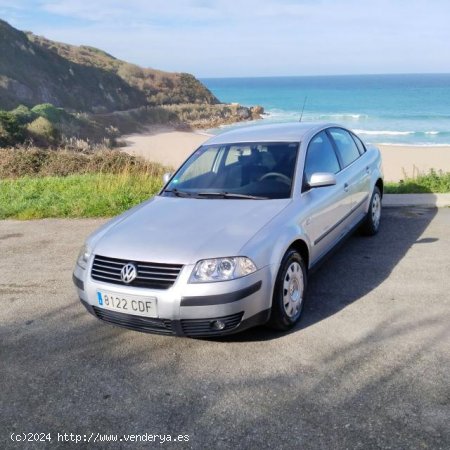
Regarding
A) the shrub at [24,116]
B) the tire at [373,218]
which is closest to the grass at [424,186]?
the tire at [373,218]

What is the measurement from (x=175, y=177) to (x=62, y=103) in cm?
5266

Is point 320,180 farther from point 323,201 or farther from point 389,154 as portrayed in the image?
point 389,154

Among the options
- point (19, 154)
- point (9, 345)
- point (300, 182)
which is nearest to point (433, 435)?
point (300, 182)

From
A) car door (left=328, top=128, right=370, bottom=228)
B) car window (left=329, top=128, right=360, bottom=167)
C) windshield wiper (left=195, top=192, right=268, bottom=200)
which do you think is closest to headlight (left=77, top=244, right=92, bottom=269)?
windshield wiper (left=195, top=192, right=268, bottom=200)

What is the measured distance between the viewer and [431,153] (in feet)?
72.9

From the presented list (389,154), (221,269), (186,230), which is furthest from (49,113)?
(221,269)

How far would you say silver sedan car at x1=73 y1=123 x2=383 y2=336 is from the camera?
352 centimetres

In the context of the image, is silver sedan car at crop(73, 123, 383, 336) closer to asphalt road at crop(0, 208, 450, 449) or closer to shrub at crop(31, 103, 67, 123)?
asphalt road at crop(0, 208, 450, 449)

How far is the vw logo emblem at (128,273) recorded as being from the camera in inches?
142

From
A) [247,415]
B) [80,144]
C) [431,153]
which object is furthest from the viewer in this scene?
[80,144]

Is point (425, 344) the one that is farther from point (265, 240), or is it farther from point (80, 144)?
point (80, 144)

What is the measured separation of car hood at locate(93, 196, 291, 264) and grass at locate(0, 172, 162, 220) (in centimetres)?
419

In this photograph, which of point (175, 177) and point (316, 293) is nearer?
point (316, 293)

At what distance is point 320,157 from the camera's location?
512 centimetres
